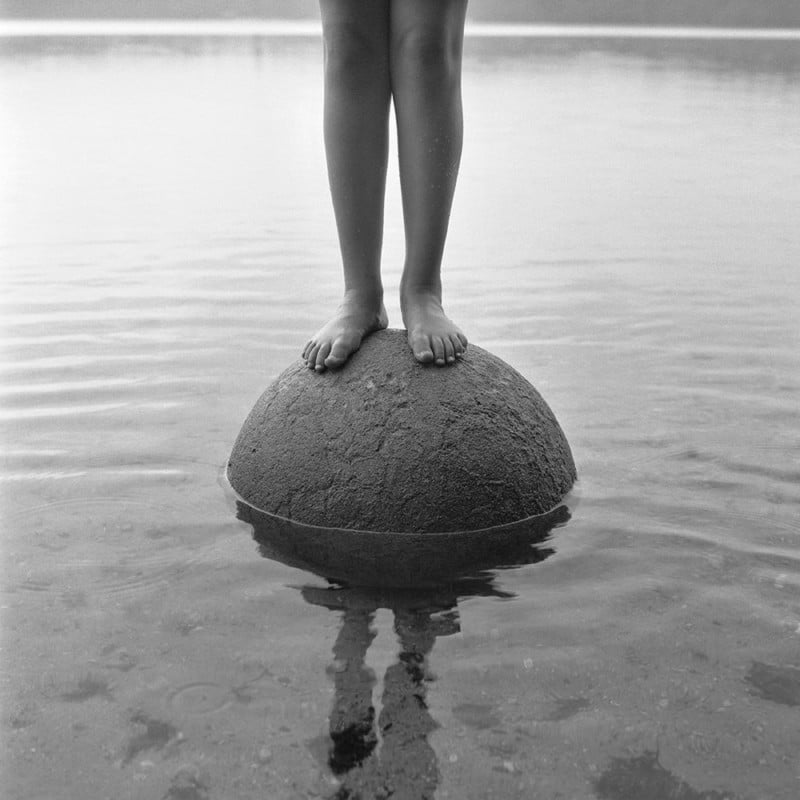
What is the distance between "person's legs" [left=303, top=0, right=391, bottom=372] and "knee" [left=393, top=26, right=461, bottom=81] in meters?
0.09

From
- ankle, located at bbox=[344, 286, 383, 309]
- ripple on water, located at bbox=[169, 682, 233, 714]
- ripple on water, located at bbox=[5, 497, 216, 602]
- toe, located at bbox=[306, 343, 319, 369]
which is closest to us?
ripple on water, located at bbox=[169, 682, 233, 714]

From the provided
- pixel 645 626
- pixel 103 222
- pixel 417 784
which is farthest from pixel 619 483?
pixel 103 222

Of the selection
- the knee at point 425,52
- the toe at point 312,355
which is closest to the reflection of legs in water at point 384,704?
the toe at point 312,355

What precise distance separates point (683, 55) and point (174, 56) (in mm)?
11895

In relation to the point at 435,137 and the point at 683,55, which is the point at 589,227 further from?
the point at 683,55

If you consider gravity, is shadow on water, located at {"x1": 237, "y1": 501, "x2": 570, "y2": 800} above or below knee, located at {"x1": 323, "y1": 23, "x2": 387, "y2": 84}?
below

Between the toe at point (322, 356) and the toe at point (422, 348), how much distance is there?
0.89ft

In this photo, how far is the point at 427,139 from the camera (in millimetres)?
4031

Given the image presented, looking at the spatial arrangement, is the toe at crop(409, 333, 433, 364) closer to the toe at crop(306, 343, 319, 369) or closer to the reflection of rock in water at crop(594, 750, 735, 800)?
the toe at crop(306, 343, 319, 369)

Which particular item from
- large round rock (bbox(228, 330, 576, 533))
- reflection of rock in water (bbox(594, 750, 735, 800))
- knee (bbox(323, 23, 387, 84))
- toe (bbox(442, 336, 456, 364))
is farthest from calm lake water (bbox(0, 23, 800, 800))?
knee (bbox(323, 23, 387, 84))

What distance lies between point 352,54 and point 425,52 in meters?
0.24

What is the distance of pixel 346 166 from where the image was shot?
13.5 feet

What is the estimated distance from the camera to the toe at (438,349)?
3955 mm

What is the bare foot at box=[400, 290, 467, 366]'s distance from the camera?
3961mm
